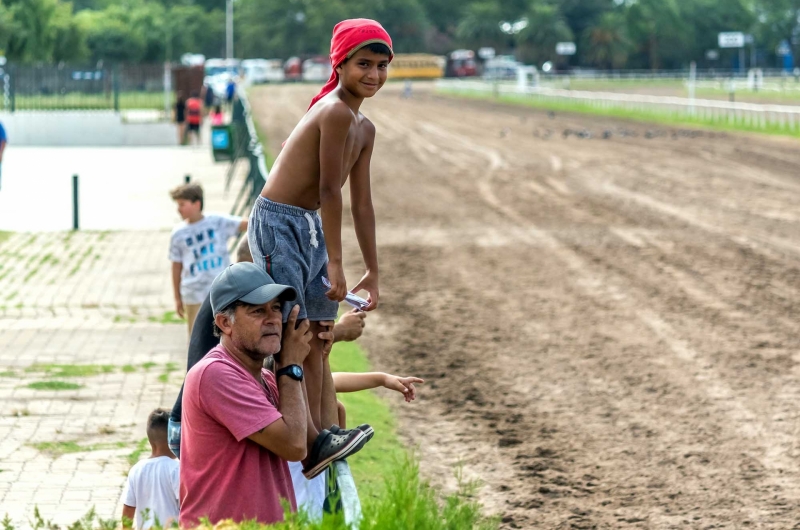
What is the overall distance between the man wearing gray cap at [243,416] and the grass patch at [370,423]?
1986 mm

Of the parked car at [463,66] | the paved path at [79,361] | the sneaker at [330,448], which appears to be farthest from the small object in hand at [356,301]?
the parked car at [463,66]

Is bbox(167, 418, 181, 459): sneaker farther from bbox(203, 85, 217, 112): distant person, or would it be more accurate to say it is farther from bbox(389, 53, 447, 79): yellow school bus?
bbox(389, 53, 447, 79): yellow school bus

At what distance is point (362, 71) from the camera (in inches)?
202

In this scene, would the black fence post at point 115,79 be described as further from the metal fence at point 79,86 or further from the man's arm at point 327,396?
the man's arm at point 327,396

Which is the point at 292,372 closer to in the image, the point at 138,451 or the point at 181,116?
the point at 138,451

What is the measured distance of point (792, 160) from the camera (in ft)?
89.1

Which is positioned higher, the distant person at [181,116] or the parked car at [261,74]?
the parked car at [261,74]

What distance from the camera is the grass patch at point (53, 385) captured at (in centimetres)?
948

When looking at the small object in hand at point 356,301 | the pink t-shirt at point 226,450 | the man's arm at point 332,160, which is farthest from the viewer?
the small object in hand at point 356,301

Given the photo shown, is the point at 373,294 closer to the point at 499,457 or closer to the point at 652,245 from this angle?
the point at 499,457

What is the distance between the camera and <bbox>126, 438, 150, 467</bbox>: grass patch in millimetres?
7552

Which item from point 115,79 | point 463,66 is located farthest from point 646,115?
point 463,66

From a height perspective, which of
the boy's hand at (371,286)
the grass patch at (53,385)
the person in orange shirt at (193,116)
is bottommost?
the grass patch at (53,385)

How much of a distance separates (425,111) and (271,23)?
248 feet
